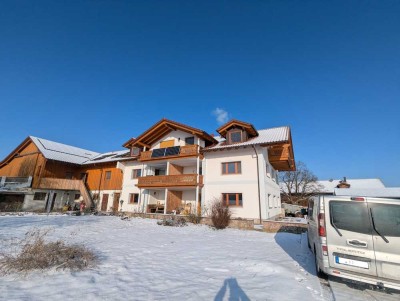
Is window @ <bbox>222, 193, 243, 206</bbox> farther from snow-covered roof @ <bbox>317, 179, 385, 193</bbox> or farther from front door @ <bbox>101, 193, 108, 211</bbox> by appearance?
snow-covered roof @ <bbox>317, 179, 385, 193</bbox>

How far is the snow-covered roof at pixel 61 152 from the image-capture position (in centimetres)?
2617

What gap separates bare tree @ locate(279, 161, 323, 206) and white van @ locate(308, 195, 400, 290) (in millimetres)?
41598

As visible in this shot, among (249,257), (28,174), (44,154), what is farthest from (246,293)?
(28,174)

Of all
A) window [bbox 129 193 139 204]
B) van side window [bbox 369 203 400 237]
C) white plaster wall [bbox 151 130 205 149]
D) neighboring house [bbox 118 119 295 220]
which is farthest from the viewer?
window [bbox 129 193 139 204]

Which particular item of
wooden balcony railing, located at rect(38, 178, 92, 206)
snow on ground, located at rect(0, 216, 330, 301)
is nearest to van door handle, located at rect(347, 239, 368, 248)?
snow on ground, located at rect(0, 216, 330, 301)

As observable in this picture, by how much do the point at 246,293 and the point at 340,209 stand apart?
302cm

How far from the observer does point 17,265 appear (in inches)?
194

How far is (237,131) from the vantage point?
19125 millimetres

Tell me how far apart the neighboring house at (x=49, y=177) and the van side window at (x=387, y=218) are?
25115 mm

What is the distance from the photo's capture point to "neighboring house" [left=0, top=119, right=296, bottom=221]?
A: 17.4 meters

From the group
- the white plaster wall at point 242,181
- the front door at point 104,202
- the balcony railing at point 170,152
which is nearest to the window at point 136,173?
the balcony railing at point 170,152

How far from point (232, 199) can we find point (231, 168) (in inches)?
110

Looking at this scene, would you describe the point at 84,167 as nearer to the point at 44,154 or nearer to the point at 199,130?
the point at 44,154

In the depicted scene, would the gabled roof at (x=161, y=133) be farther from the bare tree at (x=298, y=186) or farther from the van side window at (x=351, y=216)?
the bare tree at (x=298, y=186)
